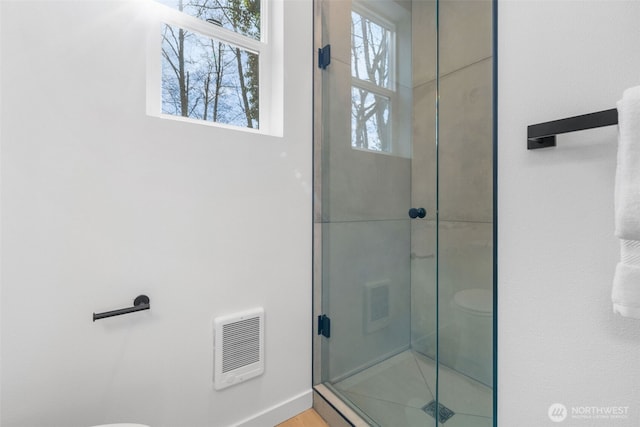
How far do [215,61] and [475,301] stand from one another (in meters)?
1.57

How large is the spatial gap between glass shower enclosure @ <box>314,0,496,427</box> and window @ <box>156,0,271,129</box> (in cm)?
34

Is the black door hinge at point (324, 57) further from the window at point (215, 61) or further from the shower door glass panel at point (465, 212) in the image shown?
the shower door glass panel at point (465, 212)

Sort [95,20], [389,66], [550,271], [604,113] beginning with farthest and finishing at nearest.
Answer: [389,66] → [95,20] → [550,271] → [604,113]

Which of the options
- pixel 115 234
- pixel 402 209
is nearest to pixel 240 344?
pixel 115 234

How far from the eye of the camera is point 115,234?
1.03 m

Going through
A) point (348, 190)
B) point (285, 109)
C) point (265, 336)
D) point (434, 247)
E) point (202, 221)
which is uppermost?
point (285, 109)

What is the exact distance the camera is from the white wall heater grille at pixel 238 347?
4.10 feet

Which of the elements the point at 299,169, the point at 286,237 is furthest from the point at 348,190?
the point at 286,237

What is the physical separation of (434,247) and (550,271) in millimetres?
590

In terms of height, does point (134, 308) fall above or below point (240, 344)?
above

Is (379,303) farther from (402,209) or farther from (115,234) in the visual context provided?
(115,234)

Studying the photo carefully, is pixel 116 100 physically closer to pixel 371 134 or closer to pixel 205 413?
pixel 371 134

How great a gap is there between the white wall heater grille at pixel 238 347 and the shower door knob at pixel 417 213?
2.93ft

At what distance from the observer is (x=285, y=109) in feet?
4.86
